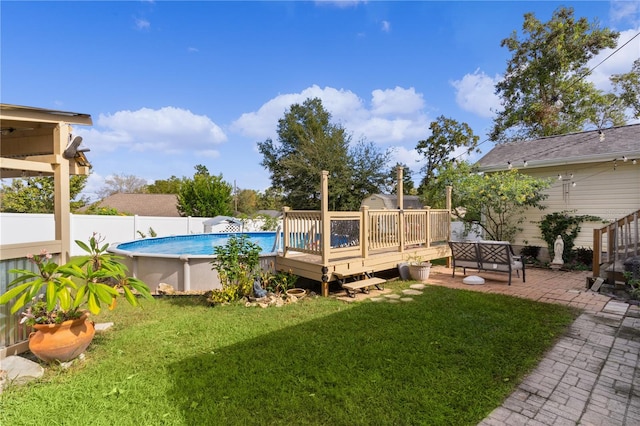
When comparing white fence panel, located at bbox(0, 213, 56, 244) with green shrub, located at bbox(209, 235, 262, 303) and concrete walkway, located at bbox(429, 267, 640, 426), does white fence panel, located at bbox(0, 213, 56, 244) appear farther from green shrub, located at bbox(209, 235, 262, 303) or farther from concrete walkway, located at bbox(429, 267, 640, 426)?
concrete walkway, located at bbox(429, 267, 640, 426)

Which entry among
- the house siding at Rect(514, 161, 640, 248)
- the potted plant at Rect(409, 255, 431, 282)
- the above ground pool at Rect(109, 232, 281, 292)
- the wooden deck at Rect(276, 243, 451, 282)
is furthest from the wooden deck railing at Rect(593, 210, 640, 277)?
the above ground pool at Rect(109, 232, 281, 292)

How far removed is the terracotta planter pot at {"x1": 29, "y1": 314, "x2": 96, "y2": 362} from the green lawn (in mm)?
171

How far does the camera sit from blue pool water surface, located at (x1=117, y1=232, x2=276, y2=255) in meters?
10.5

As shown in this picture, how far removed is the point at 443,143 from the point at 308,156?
10.6 metres

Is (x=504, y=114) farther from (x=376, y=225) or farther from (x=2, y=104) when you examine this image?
(x=2, y=104)

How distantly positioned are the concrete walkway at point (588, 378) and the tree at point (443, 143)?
19.2 metres

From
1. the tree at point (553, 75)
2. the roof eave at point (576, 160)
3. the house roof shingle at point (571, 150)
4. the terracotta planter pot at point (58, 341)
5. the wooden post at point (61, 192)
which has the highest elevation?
the tree at point (553, 75)

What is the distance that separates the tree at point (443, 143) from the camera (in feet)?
76.6

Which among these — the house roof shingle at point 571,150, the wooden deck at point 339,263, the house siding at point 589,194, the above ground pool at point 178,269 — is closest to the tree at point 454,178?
the house roof shingle at point 571,150

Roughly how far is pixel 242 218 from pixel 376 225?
28.3ft

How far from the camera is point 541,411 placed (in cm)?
248

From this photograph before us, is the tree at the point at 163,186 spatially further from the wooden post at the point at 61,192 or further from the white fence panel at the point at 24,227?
the wooden post at the point at 61,192

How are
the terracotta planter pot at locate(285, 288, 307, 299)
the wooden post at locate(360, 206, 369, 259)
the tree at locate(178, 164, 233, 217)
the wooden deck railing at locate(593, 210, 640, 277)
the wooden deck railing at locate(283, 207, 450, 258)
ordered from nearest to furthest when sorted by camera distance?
the terracotta planter pot at locate(285, 288, 307, 299) → the wooden deck railing at locate(593, 210, 640, 277) → the wooden deck railing at locate(283, 207, 450, 258) → the wooden post at locate(360, 206, 369, 259) → the tree at locate(178, 164, 233, 217)

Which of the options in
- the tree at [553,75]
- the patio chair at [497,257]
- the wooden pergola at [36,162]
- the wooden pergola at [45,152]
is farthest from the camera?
the tree at [553,75]
